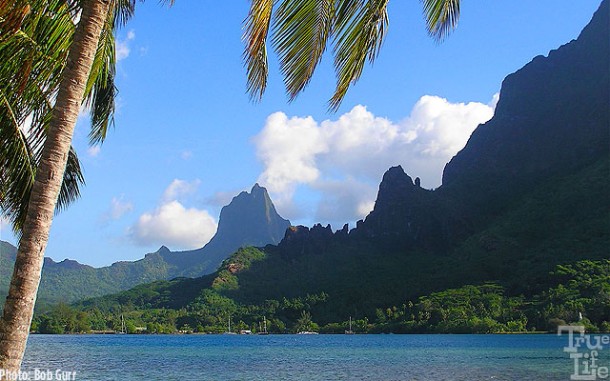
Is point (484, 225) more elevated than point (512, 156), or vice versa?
point (512, 156)

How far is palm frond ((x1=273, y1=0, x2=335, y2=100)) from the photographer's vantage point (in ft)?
17.7

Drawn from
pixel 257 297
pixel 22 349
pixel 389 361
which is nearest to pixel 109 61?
pixel 22 349

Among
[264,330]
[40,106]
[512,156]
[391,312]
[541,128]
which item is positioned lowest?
[264,330]

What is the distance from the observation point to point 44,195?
15.5 ft

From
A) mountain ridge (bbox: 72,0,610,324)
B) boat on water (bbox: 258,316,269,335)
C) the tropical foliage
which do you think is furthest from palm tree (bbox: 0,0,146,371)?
boat on water (bbox: 258,316,269,335)

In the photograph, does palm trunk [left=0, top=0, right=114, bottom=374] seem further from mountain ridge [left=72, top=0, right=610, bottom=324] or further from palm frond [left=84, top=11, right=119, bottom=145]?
mountain ridge [left=72, top=0, right=610, bottom=324]

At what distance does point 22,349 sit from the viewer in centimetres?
455

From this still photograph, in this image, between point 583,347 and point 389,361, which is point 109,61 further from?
point 583,347

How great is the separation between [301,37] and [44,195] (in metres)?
2.55

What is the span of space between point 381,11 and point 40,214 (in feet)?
11.9

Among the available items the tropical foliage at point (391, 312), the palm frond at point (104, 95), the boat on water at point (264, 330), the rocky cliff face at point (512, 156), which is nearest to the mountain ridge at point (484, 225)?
the rocky cliff face at point (512, 156)

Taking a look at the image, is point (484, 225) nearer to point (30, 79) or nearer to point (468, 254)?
point (468, 254)

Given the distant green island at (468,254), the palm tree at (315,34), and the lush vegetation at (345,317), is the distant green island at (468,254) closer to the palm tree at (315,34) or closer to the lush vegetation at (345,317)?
the lush vegetation at (345,317)

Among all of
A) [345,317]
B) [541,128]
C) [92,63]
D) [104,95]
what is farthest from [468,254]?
[92,63]
